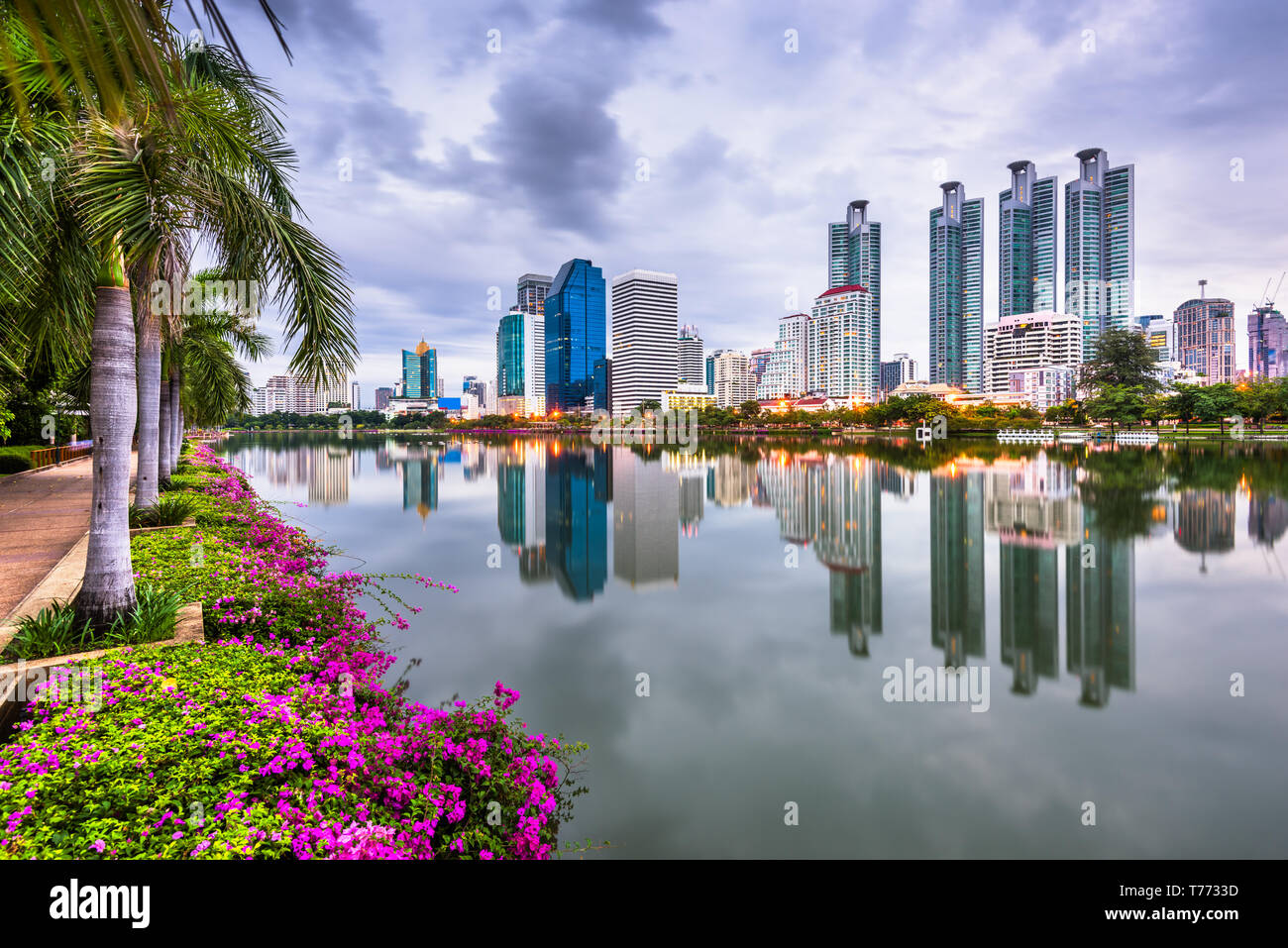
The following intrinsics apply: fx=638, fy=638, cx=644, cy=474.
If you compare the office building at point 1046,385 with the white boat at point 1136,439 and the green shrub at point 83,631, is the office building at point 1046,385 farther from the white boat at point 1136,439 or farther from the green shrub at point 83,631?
the green shrub at point 83,631

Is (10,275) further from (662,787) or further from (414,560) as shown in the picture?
(414,560)

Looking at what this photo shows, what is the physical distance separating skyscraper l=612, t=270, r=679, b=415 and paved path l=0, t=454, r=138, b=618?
15403 cm

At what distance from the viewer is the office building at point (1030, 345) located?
15462cm

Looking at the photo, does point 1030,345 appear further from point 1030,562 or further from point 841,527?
point 1030,562

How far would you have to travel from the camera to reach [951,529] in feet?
57.5

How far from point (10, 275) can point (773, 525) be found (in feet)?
56.1

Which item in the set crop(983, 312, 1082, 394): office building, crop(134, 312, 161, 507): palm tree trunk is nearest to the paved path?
crop(134, 312, 161, 507): palm tree trunk

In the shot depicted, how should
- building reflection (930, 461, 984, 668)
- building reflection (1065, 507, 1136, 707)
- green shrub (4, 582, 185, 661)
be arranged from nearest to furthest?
green shrub (4, 582, 185, 661) < building reflection (1065, 507, 1136, 707) < building reflection (930, 461, 984, 668)

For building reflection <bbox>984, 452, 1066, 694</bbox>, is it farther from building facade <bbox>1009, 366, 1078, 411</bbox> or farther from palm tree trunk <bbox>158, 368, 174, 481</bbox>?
building facade <bbox>1009, 366, 1078, 411</bbox>

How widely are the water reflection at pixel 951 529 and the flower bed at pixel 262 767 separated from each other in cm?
587

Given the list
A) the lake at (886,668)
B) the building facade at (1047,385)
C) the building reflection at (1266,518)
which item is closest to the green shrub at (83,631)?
the lake at (886,668)

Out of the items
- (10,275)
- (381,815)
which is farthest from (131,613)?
(381,815)

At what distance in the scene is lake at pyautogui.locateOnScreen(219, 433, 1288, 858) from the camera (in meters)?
5.23

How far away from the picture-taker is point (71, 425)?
33094mm
